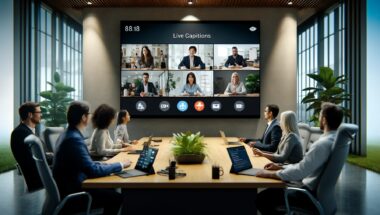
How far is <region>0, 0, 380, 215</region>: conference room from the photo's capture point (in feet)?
10.4

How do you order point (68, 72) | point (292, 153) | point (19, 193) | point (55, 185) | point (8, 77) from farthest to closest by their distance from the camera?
1. point (68, 72)
2. point (8, 77)
3. point (19, 193)
4. point (292, 153)
5. point (55, 185)

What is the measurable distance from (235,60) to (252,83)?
648 mm

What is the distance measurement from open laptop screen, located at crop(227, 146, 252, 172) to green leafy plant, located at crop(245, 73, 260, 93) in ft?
17.8

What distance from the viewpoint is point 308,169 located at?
310cm

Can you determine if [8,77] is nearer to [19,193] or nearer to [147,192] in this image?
[19,193]

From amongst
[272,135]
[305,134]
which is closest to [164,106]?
[272,135]

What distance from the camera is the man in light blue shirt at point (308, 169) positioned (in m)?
3.09

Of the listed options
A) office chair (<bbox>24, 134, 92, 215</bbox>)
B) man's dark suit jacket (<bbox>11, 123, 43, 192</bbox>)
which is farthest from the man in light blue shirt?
man's dark suit jacket (<bbox>11, 123, 43, 192</bbox>)

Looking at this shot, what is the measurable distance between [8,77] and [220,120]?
512cm

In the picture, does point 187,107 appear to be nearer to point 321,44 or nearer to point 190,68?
point 190,68

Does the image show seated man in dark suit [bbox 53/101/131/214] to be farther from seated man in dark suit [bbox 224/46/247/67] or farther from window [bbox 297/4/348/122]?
window [bbox 297/4/348/122]

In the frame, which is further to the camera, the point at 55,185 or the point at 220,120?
the point at 220,120

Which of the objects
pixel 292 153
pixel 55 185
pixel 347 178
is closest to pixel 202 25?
pixel 347 178

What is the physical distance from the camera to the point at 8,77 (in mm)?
9383
